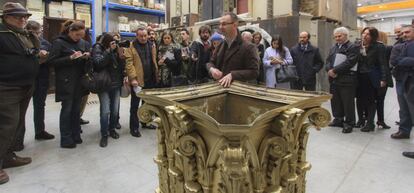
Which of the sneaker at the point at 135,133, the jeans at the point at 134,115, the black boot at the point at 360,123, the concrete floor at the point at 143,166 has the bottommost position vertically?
the concrete floor at the point at 143,166

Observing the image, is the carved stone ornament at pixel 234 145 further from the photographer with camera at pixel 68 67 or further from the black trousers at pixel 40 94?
the black trousers at pixel 40 94

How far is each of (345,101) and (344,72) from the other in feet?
1.12

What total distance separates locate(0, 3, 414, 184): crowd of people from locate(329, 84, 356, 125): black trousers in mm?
11

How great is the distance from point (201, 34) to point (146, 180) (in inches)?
75.4

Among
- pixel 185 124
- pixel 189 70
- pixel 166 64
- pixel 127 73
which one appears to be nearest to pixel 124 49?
pixel 127 73

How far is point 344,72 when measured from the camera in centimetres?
345

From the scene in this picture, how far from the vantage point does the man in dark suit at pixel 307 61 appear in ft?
13.1

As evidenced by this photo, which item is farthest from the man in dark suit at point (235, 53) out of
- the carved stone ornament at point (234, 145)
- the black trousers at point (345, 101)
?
the black trousers at point (345, 101)

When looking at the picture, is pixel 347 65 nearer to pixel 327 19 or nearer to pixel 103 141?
pixel 327 19

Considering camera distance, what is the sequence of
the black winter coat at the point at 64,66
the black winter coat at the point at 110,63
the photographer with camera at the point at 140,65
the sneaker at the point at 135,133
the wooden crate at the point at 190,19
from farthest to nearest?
the wooden crate at the point at 190,19 < the sneaker at the point at 135,133 < the photographer with camera at the point at 140,65 < the black winter coat at the point at 110,63 < the black winter coat at the point at 64,66

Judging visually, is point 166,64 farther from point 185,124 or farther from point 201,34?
point 185,124

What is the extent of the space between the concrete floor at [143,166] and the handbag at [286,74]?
83cm

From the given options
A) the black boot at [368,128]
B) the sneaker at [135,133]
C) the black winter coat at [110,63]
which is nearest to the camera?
the black winter coat at [110,63]

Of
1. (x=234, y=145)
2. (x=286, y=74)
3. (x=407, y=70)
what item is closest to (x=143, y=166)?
(x=234, y=145)
